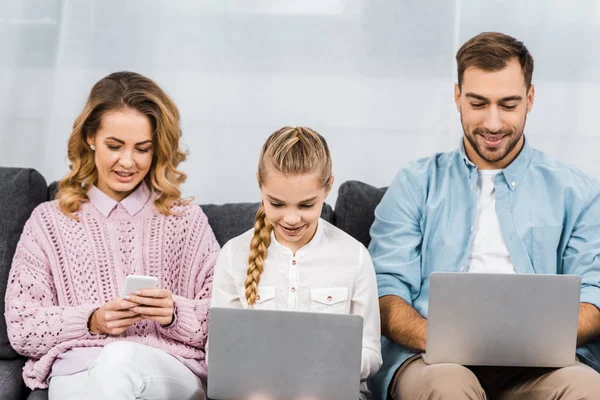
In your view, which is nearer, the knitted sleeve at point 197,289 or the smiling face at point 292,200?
the smiling face at point 292,200

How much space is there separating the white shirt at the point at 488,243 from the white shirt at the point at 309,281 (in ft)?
1.12

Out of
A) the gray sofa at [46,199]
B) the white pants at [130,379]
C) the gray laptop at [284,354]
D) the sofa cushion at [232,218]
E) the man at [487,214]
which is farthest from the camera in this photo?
the sofa cushion at [232,218]

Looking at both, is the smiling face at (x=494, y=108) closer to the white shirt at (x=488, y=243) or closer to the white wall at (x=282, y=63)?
the white shirt at (x=488, y=243)

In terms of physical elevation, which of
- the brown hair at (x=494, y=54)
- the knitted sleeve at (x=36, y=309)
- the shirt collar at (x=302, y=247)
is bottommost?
the knitted sleeve at (x=36, y=309)

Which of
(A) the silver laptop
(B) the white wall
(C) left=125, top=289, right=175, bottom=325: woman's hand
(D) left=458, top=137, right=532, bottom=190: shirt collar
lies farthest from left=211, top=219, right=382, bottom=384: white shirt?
(B) the white wall

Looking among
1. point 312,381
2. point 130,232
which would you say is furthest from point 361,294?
point 130,232

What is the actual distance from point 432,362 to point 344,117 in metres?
1.08

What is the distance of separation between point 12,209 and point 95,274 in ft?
1.09

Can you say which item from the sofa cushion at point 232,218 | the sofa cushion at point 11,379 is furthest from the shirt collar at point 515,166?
the sofa cushion at point 11,379

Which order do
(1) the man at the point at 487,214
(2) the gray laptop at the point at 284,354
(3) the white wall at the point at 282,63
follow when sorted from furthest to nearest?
(3) the white wall at the point at 282,63
(1) the man at the point at 487,214
(2) the gray laptop at the point at 284,354

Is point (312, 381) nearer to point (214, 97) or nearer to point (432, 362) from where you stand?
point (432, 362)

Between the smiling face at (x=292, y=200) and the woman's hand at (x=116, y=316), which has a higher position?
the smiling face at (x=292, y=200)

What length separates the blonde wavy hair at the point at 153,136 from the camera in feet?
7.59

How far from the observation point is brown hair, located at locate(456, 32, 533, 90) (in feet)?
7.63
